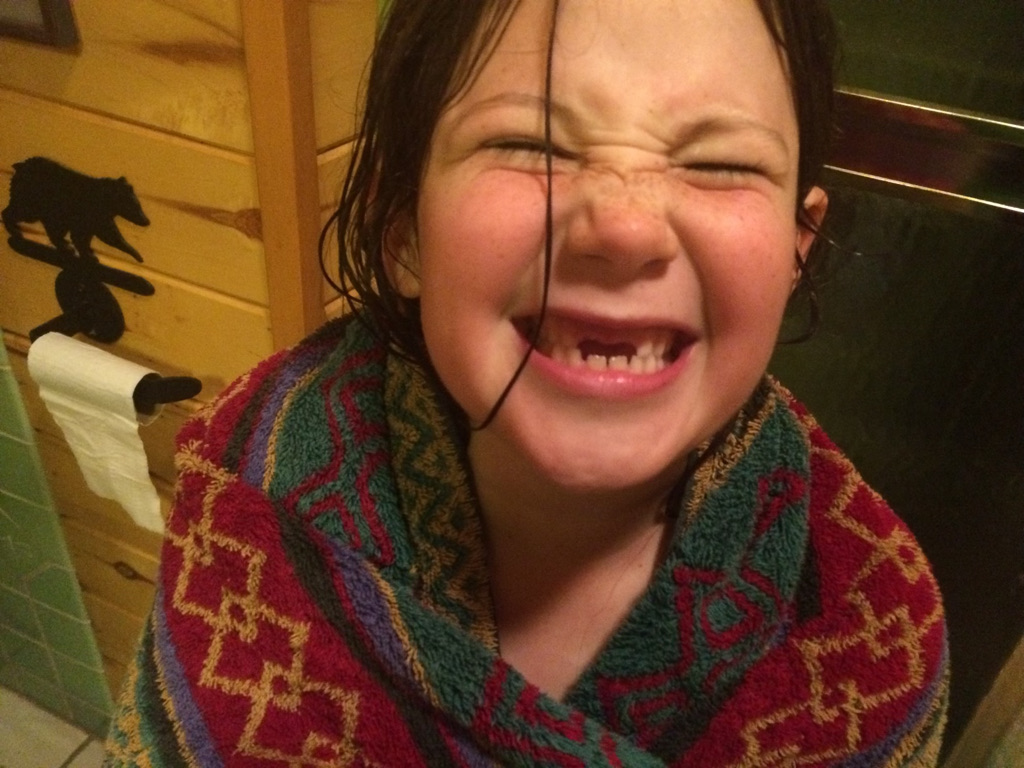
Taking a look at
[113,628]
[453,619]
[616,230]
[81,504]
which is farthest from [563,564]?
[113,628]

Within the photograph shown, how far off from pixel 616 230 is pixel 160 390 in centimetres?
63

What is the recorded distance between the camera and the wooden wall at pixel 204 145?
726 millimetres

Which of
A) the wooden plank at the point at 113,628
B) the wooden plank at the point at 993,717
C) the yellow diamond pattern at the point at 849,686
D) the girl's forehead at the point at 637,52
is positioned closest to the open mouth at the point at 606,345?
the girl's forehead at the point at 637,52

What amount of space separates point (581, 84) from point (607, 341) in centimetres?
15

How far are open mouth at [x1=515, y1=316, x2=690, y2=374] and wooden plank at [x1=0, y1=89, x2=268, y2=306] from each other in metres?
0.41

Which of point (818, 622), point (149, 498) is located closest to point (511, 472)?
point (818, 622)

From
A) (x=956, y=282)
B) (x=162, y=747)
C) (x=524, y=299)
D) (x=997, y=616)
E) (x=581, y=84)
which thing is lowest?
(x=997, y=616)

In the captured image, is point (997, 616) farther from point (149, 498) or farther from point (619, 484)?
point (149, 498)

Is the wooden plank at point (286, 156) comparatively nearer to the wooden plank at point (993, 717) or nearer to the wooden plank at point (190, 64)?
the wooden plank at point (190, 64)

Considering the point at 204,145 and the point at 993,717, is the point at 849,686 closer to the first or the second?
the point at 993,717

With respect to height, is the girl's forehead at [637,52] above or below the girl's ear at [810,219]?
above

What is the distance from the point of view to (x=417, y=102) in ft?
1.86

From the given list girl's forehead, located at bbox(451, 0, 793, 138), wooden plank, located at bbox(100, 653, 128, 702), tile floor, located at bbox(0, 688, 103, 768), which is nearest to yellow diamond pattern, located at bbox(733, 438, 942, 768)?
→ girl's forehead, located at bbox(451, 0, 793, 138)

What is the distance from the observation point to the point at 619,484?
526 mm
